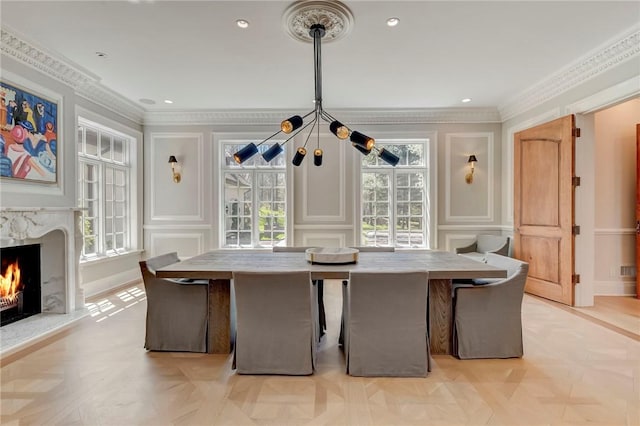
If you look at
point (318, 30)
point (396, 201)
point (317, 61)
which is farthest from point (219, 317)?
point (396, 201)

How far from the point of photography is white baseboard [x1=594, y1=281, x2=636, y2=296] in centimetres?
413

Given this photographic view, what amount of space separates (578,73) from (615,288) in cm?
277

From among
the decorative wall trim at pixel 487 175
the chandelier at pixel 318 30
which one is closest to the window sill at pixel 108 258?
the chandelier at pixel 318 30

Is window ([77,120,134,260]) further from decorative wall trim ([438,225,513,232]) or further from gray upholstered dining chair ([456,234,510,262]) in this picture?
gray upholstered dining chair ([456,234,510,262])

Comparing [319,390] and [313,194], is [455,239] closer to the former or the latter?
[313,194]

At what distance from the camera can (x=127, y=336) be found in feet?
9.61

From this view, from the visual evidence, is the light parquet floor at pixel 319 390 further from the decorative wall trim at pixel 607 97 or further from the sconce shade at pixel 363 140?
the decorative wall trim at pixel 607 97

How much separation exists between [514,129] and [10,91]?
238 inches

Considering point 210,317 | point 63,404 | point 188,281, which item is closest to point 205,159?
point 188,281

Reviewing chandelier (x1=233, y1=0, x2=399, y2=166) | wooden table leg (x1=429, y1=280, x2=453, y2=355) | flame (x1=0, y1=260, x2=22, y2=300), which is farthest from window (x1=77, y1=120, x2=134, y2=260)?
wooden table leg (x1=429, y1=280, x2=453, y2=355)

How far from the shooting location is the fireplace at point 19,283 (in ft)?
10.1

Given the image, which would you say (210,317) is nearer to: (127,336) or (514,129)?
(127,336)

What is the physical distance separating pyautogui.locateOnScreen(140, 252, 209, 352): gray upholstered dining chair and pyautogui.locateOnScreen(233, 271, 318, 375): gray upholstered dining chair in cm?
51

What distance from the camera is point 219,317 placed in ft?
8.57
